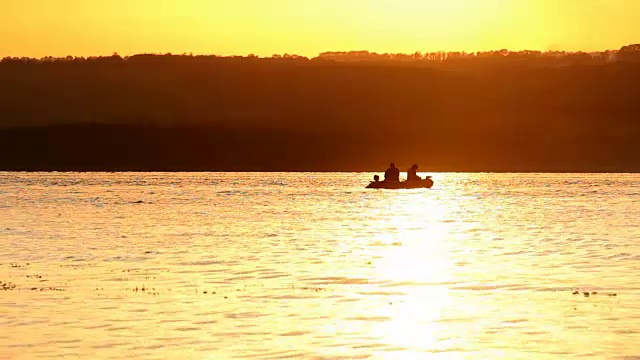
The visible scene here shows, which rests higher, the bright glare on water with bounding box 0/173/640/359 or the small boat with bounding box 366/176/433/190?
the bright glare on water with bounding box 0/173/640/359

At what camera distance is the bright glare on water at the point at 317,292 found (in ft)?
86.2

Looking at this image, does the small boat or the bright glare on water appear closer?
the bright glare on water

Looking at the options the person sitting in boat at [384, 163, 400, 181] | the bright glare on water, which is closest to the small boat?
the person sitting in boat at [384, 163, 400, 181]

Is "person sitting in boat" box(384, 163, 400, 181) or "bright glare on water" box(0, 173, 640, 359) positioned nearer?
"bright glare on water" box(0, 173, 640, 359)

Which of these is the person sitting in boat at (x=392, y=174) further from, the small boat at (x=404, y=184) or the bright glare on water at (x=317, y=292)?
the bright glare on water at (x=317, y=292)

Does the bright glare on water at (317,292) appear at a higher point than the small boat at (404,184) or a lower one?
higher

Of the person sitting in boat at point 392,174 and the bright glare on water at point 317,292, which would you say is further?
the person sitting in boat at point 392,174

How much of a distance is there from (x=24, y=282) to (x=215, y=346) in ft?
46.4

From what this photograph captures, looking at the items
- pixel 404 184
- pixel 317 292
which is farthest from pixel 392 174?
pixel 317 292

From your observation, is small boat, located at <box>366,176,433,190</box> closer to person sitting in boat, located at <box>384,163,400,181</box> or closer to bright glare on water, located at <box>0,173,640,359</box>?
person sitting in boat, located at <box>384,163,400,181</box>

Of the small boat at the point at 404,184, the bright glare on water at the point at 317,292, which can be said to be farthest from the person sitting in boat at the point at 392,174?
the bright glare on water at the point at 317,292

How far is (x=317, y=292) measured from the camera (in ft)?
120

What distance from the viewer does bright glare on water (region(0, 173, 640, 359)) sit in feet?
86.2

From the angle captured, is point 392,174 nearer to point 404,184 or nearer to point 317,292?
point 404,184
